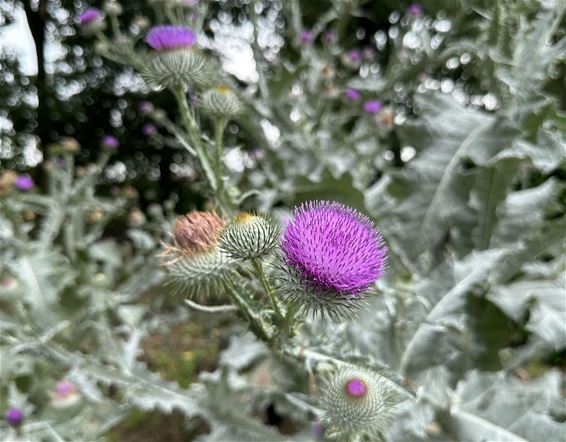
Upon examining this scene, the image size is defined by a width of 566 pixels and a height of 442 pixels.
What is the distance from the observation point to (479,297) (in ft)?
7.80

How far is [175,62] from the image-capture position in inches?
57.5

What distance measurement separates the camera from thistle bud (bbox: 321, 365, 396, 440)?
1066 millimetres

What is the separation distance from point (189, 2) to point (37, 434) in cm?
247

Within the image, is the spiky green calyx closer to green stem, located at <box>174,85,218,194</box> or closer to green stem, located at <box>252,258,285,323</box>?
green stem, located at <box>174,85,218,194</box>

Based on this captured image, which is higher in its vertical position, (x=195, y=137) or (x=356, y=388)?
(x=195, y=137)

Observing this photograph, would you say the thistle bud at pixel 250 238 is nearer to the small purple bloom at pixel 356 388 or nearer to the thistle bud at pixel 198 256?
the thistle bud at pixel 198 256

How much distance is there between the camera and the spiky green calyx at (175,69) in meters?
1.45

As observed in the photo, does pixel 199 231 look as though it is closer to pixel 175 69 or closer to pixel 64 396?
pixel 175 69

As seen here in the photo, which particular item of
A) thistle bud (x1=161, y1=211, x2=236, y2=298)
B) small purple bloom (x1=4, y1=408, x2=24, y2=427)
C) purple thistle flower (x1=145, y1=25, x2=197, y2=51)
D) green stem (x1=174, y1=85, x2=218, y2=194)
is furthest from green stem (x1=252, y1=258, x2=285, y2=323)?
small purple bloom (x1=4, y1=408, x2=24, y2=427)

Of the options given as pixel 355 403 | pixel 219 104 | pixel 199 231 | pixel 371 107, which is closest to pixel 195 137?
pixel 219 104

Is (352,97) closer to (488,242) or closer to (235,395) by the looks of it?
(488,242)

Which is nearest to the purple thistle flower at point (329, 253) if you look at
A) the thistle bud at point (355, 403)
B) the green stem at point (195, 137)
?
the thistle bud at point (355, 403)

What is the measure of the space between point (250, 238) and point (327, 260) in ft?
0.57

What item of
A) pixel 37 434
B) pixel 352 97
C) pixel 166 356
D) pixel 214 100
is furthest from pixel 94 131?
pixel 214 100
